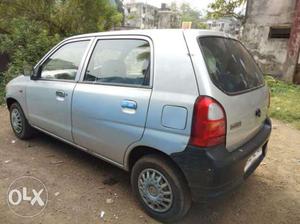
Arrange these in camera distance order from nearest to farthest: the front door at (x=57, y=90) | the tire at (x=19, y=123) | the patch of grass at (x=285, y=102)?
the front door at (x=57, y=90), the tire at (x=19, y=123), the patch of grass at (x=285, y=102)

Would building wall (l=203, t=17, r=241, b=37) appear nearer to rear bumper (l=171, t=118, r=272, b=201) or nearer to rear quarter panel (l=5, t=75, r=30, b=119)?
rear quarter panel (l=5, t=75, r=30, b=119)

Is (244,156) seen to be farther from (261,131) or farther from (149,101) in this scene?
(149,101)

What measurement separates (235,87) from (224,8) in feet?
41.8

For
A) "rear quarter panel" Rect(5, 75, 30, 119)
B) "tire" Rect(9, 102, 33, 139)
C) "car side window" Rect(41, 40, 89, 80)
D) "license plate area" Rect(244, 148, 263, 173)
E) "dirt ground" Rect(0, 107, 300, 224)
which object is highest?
"car side window" Rect(41, 40, 89, 80)

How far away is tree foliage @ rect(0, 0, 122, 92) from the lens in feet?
25.4

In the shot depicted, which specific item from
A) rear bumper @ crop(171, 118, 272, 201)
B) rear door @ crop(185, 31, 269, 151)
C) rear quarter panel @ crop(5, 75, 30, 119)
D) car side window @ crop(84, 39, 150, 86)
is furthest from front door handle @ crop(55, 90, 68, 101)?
rear door @ crop(185, 31, 269, 151)

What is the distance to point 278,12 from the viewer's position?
10188 mm

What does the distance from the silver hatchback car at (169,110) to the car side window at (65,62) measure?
0.09 ft

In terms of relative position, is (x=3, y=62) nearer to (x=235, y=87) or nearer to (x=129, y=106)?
(x=129, y=106)

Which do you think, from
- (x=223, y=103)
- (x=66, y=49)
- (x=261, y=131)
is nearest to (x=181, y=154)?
(x=223, y=103)

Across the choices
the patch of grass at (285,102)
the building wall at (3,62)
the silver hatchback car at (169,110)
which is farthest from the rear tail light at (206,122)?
the building wall at (3,62)

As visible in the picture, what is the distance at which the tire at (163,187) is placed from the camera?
250 centimetres

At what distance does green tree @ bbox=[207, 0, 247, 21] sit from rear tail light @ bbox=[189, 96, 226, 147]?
12.4 metres

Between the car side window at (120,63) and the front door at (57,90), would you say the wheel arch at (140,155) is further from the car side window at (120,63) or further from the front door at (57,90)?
the front door at (57,90)
